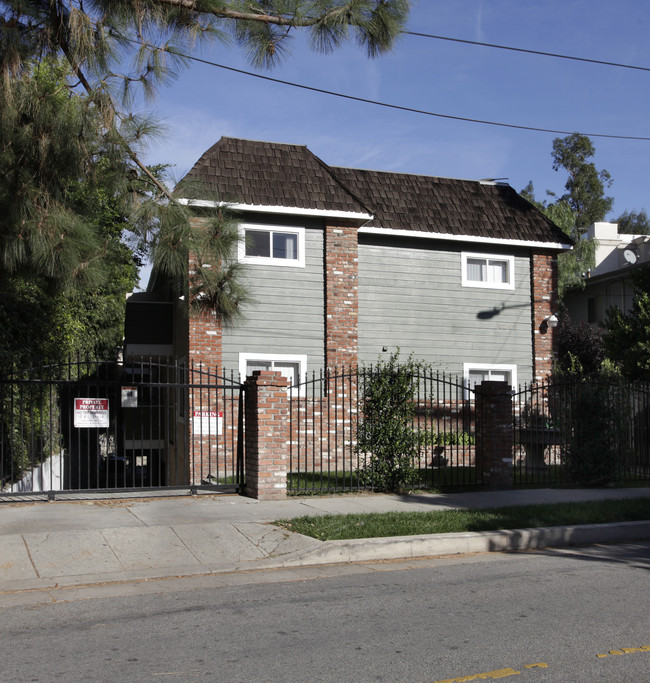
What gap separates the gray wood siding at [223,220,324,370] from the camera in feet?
56.4

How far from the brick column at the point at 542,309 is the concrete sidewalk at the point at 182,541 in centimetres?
922

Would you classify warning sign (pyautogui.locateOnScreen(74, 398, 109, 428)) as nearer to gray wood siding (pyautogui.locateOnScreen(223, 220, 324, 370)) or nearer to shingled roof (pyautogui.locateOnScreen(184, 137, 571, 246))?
gray wood siding (pyautogui.locateOnScreen(223, 220, 324, 370))

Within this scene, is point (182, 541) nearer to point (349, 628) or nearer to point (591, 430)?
point (349, 628)

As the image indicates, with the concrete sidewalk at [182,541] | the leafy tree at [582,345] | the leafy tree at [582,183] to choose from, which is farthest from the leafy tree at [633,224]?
the concrete sidewalk at [182,541]

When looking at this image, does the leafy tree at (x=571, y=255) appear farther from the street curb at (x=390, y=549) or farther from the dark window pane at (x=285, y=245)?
the street curb at (x=390, y=549)

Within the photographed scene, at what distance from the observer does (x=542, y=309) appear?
20.0 m

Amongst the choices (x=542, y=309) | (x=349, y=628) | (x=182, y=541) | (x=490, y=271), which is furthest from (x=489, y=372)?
(x=349, y=628)

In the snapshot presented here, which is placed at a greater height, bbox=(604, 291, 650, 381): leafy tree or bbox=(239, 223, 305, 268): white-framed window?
bbox=(239, 223, 305, 268): white-framed window

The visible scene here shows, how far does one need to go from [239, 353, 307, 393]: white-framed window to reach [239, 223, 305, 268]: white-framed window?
6.78 ft

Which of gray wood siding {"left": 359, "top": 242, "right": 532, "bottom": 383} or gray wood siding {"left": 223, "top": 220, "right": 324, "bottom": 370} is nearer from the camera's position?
gray wood siding {"left": 223, "top": 220, "right": 324, "bottom": 370}

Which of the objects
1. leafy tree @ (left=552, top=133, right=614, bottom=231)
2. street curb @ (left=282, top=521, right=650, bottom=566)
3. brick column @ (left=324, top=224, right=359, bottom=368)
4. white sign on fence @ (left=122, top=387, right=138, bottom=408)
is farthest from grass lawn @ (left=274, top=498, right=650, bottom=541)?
leafy tree @ (left=552, top=133, right=614, bottom=231)

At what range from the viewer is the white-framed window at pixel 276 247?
56.7 feet

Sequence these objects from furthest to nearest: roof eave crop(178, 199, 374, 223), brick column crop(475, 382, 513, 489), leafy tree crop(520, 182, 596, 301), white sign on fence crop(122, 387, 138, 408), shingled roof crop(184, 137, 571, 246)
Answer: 1. leafy tree crop(520, 182, 596, 301)
2. shingled roof crop(184, 137, 571, 246)
3. roof eave crop(178, 199, 374, 223)
4. brick column crop(475, 382, 513, 489)
5. white sign on fence crop(122, 387, 138, 408)

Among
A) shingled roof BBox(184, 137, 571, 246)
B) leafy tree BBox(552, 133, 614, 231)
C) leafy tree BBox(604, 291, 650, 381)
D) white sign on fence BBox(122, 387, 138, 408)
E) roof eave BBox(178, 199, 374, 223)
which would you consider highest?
leafy tree BBox(552, 133, 614, 231)
